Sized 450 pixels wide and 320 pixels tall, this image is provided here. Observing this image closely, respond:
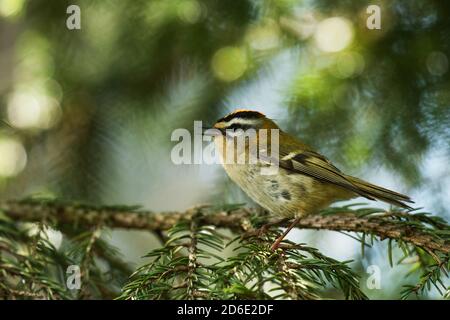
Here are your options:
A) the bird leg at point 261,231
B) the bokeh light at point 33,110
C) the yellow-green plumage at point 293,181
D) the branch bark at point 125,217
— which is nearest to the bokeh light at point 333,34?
the yellow-green plumage at point 293,181

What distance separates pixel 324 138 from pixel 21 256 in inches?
46.8

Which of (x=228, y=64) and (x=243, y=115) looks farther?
(x=228, y=64)

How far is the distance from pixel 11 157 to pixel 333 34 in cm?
144

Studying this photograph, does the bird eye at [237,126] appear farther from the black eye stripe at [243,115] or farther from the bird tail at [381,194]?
the bird tail at [381,194]

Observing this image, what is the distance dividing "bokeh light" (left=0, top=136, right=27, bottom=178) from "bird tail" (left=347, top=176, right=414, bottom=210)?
139 centimetres

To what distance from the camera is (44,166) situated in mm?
2357

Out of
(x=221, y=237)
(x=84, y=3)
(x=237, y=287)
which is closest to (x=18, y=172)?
(x=84, y=3)

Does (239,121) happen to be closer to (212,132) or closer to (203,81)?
(212,132)

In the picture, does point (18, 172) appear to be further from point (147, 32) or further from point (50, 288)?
point (50, 288)

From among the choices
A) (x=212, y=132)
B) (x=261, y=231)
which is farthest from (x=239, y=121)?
(x=261, y=231)

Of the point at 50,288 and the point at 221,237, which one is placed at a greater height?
the point at 221,237

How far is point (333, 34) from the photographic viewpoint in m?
2.21

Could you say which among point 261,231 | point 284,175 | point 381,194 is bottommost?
point 261,231

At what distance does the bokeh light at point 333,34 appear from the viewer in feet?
7.13
